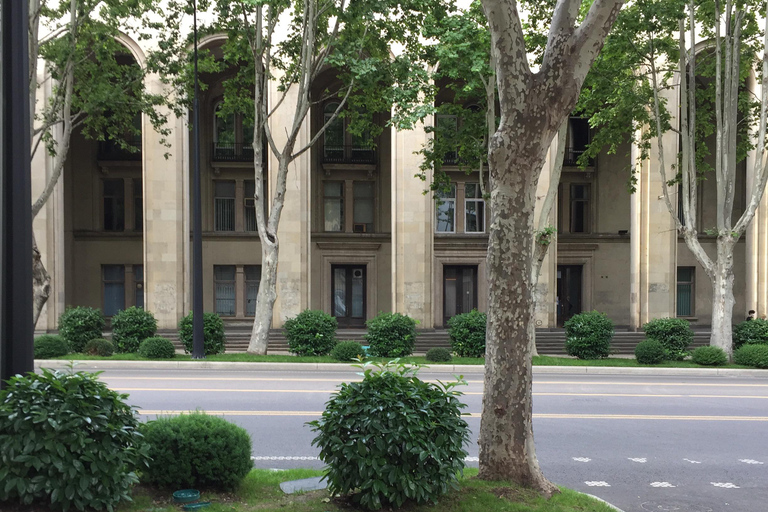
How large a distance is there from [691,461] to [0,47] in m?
9.10

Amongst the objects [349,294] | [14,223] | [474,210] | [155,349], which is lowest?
[155,349]

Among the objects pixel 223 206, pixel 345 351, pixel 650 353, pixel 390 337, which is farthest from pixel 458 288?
pixel 345 351

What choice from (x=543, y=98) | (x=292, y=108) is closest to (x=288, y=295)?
(x=292, y=108)

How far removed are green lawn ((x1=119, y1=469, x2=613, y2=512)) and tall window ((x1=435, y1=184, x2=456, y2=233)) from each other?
25.1m

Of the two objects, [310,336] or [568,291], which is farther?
[568,291]

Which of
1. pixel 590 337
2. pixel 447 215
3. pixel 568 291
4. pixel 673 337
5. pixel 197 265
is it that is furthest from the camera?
pixel 568 291

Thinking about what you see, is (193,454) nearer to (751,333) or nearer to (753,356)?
(753,356)

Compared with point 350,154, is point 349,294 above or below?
below

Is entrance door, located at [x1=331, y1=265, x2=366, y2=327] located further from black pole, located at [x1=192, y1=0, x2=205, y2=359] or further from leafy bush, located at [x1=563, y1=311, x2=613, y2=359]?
black pole, located at [x1=192, y1=0, x2=205, y2=359]

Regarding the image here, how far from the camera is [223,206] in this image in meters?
30.6

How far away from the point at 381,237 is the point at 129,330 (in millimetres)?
13823

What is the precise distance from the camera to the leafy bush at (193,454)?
5.52 metres

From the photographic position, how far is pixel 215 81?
2995 centimetres

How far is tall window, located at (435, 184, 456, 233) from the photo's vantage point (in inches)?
1215
